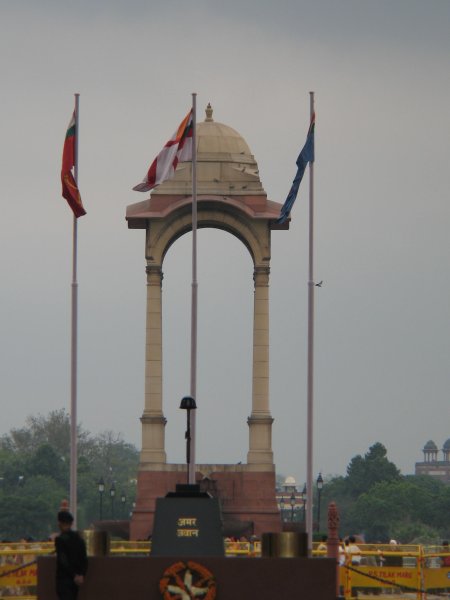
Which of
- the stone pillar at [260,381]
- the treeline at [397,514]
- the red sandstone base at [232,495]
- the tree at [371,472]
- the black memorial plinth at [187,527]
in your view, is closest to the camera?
the black memorial plinth at [187,527]

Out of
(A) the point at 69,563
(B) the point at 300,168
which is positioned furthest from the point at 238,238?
(A) the point at 69,563

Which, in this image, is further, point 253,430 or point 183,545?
point 253,430

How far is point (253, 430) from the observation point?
6969 cm

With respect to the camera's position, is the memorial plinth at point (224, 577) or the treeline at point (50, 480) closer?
the memorial plinth at point (224, 577)

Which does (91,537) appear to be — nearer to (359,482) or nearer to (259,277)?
(259,277)

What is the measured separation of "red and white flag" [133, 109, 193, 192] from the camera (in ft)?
151

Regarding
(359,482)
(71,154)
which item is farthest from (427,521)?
(71,154)

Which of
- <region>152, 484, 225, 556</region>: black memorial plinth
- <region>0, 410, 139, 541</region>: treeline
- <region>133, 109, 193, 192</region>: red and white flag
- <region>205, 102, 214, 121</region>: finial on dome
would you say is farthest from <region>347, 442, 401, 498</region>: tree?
<region>152, 484, 225, 556</region>: black memorial plinth

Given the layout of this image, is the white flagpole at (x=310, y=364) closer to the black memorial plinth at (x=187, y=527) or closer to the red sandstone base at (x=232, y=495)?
the black memorial plinth at (x=187, y=527)

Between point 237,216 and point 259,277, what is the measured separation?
7.39 feet

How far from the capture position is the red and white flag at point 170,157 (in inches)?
1817

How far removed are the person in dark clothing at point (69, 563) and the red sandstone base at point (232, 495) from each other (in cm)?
3959

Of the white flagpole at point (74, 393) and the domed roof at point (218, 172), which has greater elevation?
the domed roof at point (218, 172)

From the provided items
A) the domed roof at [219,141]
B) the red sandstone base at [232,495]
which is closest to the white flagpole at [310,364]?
the red sandstone base at [232,495]
